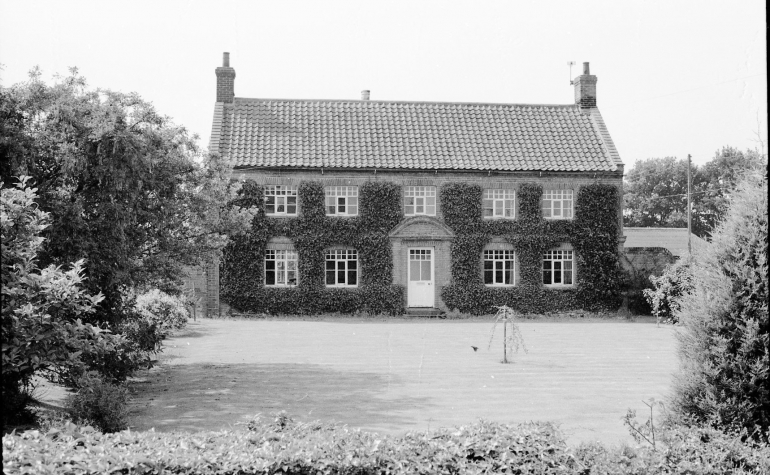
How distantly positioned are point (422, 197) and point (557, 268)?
22.2 feet

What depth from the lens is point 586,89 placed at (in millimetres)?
38688

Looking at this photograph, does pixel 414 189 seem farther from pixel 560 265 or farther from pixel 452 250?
pixel 560 265

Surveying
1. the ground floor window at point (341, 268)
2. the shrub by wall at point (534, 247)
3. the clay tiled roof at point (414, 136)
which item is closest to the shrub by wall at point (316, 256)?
the ground floor window at point (341, 268)

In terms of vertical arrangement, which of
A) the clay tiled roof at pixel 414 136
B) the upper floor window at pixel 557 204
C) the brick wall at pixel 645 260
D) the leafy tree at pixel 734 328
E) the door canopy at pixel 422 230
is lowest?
the leafy tree at pixel 734 328

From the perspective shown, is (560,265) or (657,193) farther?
(657,193)

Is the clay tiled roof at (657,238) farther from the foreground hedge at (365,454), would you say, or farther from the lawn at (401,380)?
the foreground hedge at (365,454)

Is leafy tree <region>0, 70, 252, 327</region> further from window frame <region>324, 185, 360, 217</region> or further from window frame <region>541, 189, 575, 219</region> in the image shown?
window frame <region>541, 189, 575, 219</region>

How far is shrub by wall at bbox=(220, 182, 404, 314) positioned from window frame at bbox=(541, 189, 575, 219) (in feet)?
21.3

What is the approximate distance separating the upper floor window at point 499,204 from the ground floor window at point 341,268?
6.12 meters

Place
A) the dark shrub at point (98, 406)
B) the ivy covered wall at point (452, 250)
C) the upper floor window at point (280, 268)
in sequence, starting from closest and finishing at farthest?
the dark shrub at point (98, 406)
the ivy covered wall at point (452, 250)
the upper floor window at point (280, 268)

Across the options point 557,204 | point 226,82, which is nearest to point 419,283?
point 557,204

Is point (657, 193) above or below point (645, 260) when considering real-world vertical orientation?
above

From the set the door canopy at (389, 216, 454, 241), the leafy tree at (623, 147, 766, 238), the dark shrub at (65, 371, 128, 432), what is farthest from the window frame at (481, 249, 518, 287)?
the leafy tree at (623, 147, 766, 238)

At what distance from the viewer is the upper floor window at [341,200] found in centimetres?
3406
